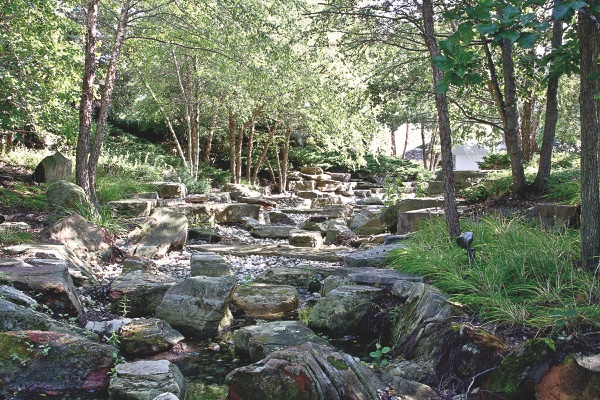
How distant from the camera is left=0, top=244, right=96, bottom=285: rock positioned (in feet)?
17.5

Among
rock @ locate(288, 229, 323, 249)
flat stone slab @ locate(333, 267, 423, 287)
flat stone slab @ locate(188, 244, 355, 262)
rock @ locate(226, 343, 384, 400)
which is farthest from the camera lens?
rock @ locate(288, 229, 323, 249)

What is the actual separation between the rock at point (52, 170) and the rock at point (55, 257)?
20.0 ft

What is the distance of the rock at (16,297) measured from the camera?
12.6 feet

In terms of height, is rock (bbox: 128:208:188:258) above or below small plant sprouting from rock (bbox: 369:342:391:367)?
above

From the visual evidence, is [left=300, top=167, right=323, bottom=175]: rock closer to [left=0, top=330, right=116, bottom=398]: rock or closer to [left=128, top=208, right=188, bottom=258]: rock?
[left=128, top=208, right=188, bottom=258]: rock

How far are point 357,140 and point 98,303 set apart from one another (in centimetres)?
989

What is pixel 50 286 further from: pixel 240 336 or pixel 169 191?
pixel 169 191

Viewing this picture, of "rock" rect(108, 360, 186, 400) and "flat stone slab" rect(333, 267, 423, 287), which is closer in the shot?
"rock" rect(108, 360, 186, 400)

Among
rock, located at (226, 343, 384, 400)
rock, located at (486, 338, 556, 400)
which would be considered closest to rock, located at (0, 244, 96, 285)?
rock, located at (226, 343, 384, 400)

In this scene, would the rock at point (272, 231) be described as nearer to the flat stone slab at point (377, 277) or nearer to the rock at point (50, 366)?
the flat stone slab at point (377, 277)

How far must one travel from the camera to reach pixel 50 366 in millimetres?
3295

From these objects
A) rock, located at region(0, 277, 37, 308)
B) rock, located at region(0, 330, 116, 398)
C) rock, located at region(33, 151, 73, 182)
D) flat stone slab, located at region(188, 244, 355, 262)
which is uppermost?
rock, located at region(33, 151, 73, 182)

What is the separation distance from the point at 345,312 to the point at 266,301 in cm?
105

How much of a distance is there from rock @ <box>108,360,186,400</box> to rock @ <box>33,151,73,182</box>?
9.38 metres
